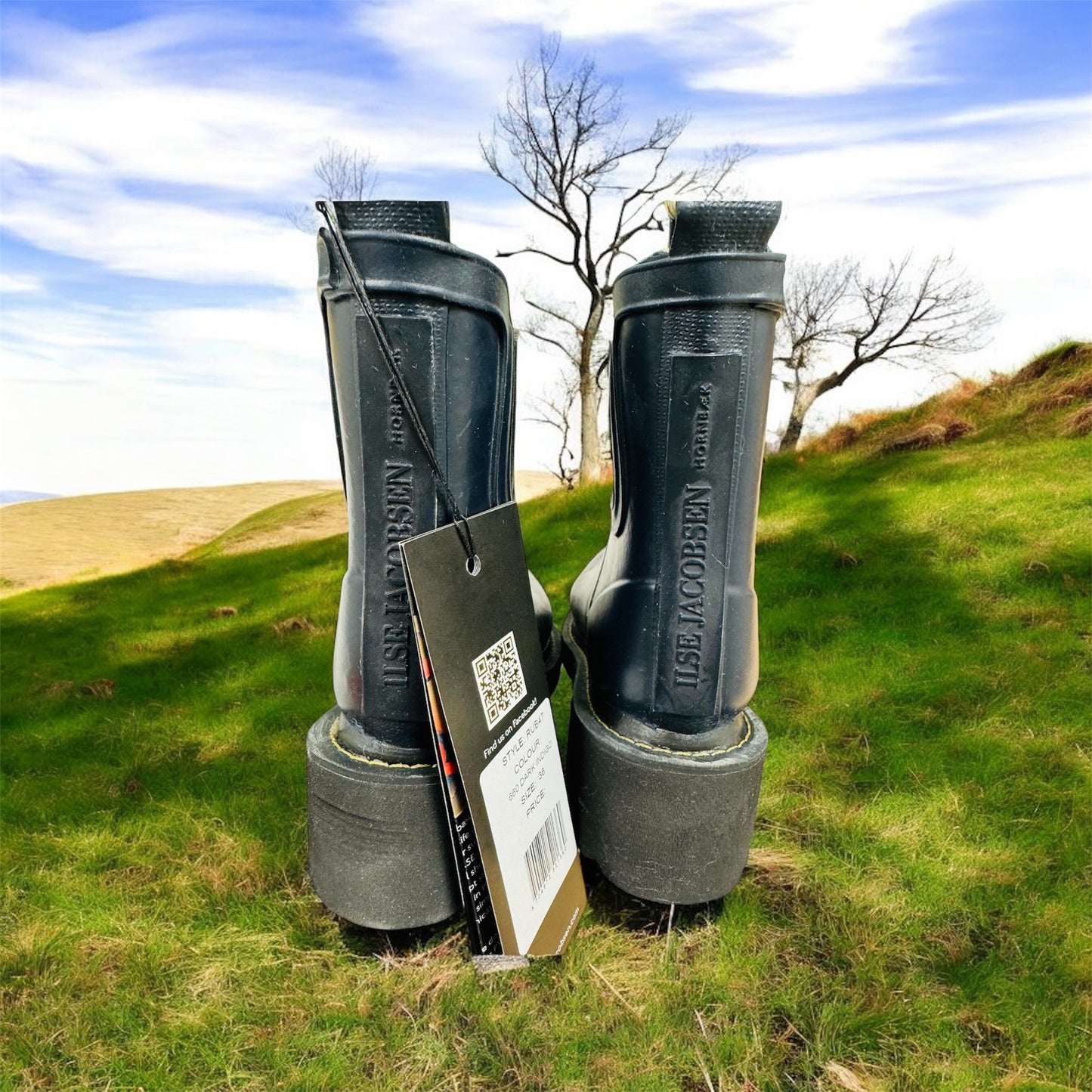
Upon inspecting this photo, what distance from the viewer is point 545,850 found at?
134 centimetres

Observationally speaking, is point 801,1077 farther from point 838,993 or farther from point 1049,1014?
point 1049,1014

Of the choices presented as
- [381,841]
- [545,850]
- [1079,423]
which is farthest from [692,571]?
[1079,423]

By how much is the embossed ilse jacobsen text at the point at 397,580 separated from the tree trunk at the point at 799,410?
518 centimetres

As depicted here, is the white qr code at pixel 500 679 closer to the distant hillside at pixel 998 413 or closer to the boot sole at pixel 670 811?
the boot sole at pixel 670 811

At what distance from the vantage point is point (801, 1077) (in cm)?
110

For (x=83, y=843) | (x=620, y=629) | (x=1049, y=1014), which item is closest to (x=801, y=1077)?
(x=1049, y=1014)

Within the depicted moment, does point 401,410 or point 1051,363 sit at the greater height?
point 401,410

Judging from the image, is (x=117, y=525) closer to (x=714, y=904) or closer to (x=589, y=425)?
(x=589, y=425)

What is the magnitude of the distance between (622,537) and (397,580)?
40 centimetres

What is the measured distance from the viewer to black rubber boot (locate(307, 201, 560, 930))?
45.3 inches

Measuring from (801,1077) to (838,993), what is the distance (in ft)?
0.51

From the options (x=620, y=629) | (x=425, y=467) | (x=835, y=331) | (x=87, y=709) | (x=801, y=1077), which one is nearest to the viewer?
(x=801, y=1077)

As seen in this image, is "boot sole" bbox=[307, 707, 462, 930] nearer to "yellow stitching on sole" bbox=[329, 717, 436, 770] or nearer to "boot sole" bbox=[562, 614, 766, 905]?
"yellow stitching on sole" bbox=[329, 717, 436, 770]

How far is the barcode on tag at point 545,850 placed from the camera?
1284 mm
